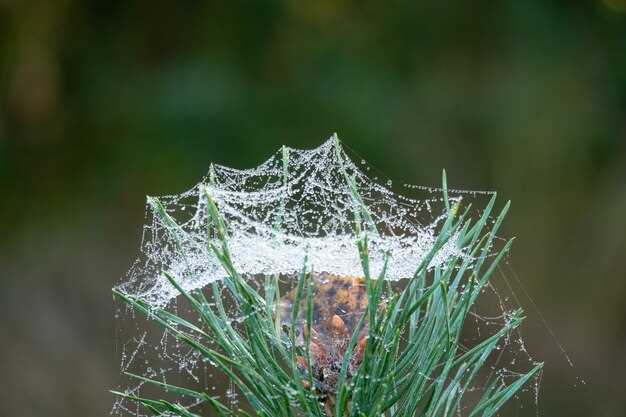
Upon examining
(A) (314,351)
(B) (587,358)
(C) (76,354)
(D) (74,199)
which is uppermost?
(A) (314,351)

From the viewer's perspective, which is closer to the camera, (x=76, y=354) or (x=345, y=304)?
(x=345, y=304)

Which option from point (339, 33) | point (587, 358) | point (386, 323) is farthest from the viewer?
point (339, 33)

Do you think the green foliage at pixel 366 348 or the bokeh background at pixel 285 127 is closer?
the green foliage at pixel 366 348

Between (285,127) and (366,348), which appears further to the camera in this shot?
(285,127)

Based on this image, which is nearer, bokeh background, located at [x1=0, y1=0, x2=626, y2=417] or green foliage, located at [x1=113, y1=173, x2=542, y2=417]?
green foliage, located at [x1=113, y1=173, x2=542, y2=417]

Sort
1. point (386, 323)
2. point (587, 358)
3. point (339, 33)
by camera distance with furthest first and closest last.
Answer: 1. point (339, 33)
2. point (587, 358)
3. point (386, 323)

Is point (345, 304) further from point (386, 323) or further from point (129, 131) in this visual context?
point (129, 131)

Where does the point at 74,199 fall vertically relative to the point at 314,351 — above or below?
below

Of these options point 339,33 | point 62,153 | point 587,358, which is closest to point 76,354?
point 62,153
